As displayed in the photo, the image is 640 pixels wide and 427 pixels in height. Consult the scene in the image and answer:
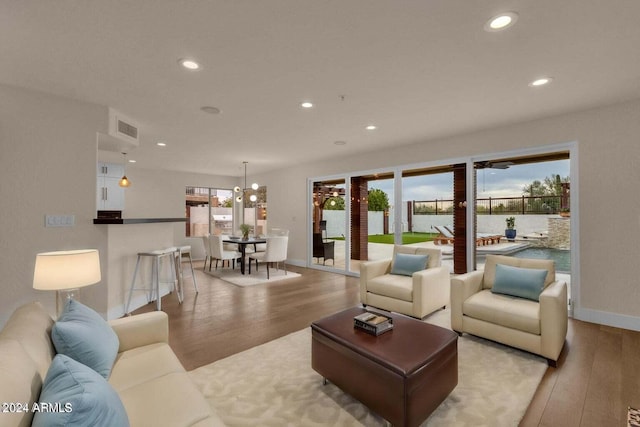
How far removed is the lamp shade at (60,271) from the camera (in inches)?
81.4

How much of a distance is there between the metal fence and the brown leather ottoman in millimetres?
3153

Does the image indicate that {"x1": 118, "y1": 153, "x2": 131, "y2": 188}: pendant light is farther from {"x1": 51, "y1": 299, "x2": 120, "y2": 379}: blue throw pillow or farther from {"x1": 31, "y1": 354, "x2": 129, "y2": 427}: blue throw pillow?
{"x1": 31, "y1": 354, "x2": 129, "y2": 427}: blue throw pillow

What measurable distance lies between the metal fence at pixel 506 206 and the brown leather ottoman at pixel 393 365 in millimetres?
3153

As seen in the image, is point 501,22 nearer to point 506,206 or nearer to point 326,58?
point 326,58

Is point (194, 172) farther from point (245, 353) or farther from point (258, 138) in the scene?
point (245, 353)

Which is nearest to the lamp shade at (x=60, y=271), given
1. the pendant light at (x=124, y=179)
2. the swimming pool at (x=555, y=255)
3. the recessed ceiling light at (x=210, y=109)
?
the recessed ceiling light at (x=210, y=109)

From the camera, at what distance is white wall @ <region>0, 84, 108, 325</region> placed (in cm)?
304

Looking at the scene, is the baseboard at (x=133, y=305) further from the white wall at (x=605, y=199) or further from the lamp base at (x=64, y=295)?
the white wall at (x=605, y=199)

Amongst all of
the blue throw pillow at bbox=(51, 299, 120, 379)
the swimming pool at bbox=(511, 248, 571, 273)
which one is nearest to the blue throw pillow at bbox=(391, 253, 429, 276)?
the swimming pool at bbox=(511, 248, 571, 273)

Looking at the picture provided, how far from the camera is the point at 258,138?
16.5 feet

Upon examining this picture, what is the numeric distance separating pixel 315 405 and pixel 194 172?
8244 mm

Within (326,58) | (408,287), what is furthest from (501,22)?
(408,287)

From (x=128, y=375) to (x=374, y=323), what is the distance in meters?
1.58

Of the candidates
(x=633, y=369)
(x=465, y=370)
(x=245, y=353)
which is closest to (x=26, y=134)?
(x=245, y=353)
